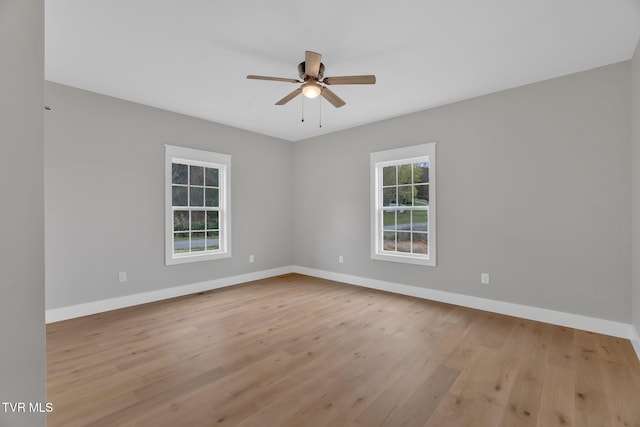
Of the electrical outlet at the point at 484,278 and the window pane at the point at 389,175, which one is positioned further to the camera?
the window pane at the point at 389,175

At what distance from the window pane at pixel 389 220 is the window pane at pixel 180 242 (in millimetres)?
3138

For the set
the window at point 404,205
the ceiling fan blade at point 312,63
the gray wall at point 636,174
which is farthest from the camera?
the window at point 404,205

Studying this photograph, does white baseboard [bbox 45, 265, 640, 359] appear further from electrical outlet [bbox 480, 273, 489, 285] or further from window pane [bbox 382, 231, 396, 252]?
window pane [bbox 382, 231, 396, 252]

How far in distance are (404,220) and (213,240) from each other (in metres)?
3.12

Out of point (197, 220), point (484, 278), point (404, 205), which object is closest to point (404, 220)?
point (404, 205)

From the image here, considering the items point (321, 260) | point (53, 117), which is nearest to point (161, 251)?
point (53, 117)

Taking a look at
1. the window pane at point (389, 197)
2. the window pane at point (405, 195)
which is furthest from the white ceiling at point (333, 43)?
the window pane at point (389, 197)

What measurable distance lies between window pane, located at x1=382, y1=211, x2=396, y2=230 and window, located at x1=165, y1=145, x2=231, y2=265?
261 cm

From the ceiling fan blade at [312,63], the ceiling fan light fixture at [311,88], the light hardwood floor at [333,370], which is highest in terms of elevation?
the ceiling fan blade at [312,63]

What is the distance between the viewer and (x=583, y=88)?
9.81ft

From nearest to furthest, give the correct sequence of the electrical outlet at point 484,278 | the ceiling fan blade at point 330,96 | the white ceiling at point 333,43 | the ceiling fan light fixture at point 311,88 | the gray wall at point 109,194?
the white ceiling at point 333,43 < the ceiling fan light fixture at point 311,88 < the ceiling fan blade at point 330,96 < the gray wall at point 109,194 < the electrical outlet at point 484,278

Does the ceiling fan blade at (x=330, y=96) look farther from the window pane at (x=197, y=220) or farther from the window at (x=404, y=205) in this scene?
the window pane at (x=197, y=220)

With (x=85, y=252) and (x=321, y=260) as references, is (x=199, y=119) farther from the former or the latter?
(x=321, y=260)

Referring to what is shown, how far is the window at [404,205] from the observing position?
409 cm
